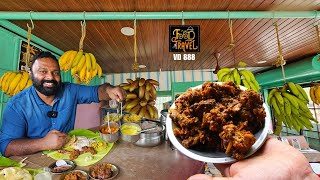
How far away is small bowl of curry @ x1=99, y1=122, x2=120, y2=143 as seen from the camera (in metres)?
1.76

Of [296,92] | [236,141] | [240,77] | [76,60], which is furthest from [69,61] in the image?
[296,92]

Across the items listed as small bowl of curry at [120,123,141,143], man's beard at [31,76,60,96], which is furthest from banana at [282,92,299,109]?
man's beard at [31,76,60,96]

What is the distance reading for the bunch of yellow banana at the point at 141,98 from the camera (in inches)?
75.8

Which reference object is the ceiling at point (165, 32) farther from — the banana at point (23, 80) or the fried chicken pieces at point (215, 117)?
the fried chicken pieces at point (215, 117)

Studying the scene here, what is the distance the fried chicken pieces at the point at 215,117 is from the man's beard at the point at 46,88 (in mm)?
1883

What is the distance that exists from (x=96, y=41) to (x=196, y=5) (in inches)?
68.5

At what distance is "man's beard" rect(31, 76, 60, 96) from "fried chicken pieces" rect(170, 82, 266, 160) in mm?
1883

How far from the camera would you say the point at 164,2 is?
1.75m

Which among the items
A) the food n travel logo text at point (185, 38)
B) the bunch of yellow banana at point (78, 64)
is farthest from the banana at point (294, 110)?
Answer: the bunch of yellow banana at point (78, 64)

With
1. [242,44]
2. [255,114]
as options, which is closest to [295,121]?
[242,44]

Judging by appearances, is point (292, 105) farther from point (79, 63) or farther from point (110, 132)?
point (79, 63)

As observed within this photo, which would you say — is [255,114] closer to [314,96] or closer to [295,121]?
[295,121]

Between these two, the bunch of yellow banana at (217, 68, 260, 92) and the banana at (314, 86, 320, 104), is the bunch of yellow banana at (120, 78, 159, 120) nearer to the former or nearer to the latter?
the bunch of yellow banana at (217, 68, 260, 92)

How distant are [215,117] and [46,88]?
6.85 feet
